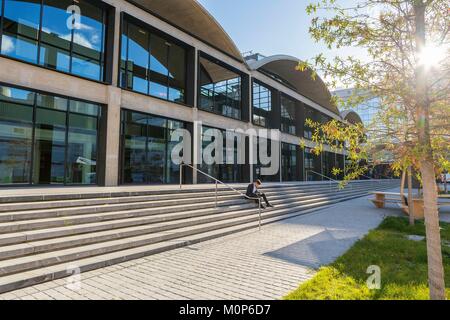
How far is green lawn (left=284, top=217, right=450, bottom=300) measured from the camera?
4.62 m

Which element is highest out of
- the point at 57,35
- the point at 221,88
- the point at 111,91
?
the point at 221,88

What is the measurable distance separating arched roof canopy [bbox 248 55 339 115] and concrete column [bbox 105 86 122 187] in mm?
12189

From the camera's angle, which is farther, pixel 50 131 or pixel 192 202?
pixel 50 131

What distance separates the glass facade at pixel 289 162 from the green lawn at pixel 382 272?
1816 centimetres

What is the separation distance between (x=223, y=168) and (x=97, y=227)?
13.4 m

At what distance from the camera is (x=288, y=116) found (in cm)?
2955

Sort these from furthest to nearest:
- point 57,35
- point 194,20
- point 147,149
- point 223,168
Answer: point 223,168 → point 194,20 → point 147,149 → point 57,35

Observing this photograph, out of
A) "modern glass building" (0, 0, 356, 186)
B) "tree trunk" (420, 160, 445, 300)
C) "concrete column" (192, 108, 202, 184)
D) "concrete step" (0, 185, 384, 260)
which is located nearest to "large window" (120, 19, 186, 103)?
"modern glass building" (0, 0, 356, 186)

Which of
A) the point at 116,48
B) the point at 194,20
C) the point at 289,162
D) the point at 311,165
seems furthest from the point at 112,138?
the point at 311,165

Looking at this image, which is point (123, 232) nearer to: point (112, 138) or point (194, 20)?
point (112, 138)

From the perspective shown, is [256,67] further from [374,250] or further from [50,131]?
[374,250]

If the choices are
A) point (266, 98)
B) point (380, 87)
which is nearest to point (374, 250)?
point (380, 87)

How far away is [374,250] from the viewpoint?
7383 mm
